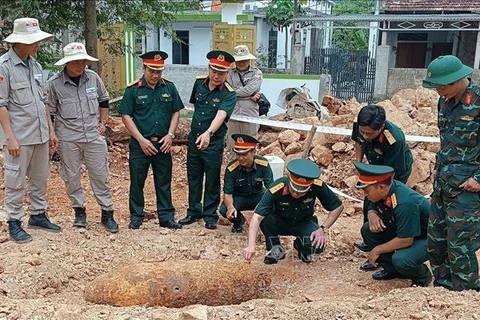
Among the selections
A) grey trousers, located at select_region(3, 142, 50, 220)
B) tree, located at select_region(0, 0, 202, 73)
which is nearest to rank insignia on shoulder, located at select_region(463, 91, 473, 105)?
grey trousers, located at select_region(3, 142, 50, 220)

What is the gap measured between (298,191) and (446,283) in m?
1.24

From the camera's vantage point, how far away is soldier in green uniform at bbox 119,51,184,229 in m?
4.77

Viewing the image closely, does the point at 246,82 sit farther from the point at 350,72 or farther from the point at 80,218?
the point at 350,72

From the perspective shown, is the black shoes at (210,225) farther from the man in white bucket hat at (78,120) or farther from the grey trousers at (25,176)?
the grey trousers at (25,176)

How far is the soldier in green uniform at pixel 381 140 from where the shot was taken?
413 centimetres

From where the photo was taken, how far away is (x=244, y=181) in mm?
4867

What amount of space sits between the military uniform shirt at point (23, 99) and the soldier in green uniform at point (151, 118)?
0.77 m

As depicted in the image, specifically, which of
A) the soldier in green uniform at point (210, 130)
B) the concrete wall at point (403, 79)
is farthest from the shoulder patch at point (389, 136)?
the concrete wall at point (403, 79)

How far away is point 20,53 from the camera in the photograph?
13.7 ft

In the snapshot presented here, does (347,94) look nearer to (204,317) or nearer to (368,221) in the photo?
(368,221)

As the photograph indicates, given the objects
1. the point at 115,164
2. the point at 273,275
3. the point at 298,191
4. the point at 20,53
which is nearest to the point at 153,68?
the point at 20,53

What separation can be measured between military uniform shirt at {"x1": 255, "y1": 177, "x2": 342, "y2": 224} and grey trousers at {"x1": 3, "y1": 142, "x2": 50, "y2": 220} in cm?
186

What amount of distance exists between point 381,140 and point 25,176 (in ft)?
9.60

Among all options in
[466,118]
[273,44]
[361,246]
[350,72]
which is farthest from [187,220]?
[273,44]
